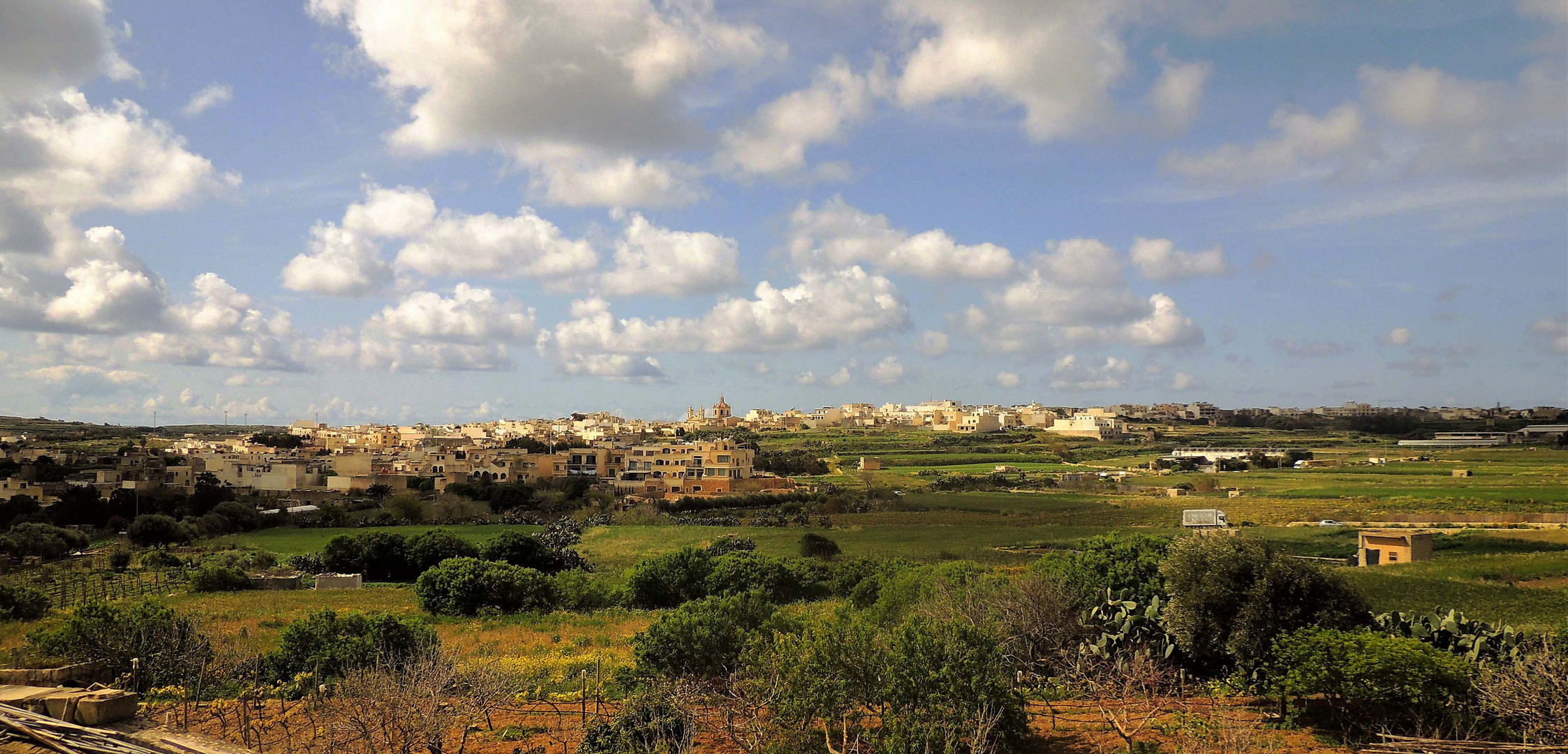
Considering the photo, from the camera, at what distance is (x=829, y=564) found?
3353cm

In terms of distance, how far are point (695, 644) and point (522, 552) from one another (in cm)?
2485

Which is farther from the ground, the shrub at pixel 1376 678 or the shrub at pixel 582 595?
the shrub at pixel 1376 678

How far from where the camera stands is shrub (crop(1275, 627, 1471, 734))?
35.3ft

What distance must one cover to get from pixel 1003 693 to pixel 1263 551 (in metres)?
5.77

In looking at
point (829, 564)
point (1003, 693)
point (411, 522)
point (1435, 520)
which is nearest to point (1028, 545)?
point (829, 564)

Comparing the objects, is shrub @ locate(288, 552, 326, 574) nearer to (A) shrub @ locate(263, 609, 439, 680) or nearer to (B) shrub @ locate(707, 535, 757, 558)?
(B) shrub @ locate(707, 535, 757, 558)

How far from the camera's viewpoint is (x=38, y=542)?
4119 centimetres

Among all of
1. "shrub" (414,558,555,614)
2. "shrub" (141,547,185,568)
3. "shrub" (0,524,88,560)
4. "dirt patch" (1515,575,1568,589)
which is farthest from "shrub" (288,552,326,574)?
"dirt patch" (1515,575,1568,589)

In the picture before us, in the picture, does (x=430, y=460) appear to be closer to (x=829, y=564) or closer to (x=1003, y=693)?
(x=829, y=564)

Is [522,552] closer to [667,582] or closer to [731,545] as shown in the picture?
[731,545]

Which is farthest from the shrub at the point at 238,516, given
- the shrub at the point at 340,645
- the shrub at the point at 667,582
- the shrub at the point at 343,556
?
the shrub at the point at 340,645

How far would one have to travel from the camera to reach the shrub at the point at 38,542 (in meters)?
40.3

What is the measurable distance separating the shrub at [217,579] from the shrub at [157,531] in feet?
46.4

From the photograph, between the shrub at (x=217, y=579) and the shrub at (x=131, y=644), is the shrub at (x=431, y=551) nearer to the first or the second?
the shrub at (x=217, y=579)
